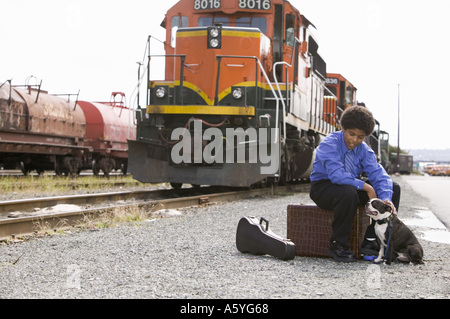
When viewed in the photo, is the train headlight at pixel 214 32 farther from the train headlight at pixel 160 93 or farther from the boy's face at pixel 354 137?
the boy's face at pixel 354 137

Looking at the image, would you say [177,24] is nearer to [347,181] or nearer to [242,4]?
[242,4]

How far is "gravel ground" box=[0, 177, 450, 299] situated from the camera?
3246mm

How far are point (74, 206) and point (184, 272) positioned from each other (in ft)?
15.5

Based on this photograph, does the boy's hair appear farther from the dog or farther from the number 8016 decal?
the number 8016 decal

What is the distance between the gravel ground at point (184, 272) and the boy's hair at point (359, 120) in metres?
1.05

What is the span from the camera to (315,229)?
4.62 meters

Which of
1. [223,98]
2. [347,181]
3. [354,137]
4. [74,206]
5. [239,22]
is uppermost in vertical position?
[239,22]

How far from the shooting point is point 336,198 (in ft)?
14.4

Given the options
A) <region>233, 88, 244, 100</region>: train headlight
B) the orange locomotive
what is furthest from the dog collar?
<region>233, 88, 244, 100</region>: train headlight

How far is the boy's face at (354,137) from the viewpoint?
4.43m

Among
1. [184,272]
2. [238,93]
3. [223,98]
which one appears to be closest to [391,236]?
[184,272]

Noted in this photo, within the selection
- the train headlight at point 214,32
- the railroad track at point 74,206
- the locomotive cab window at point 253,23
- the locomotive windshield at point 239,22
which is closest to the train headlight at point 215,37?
the train headlight at point 214,32
